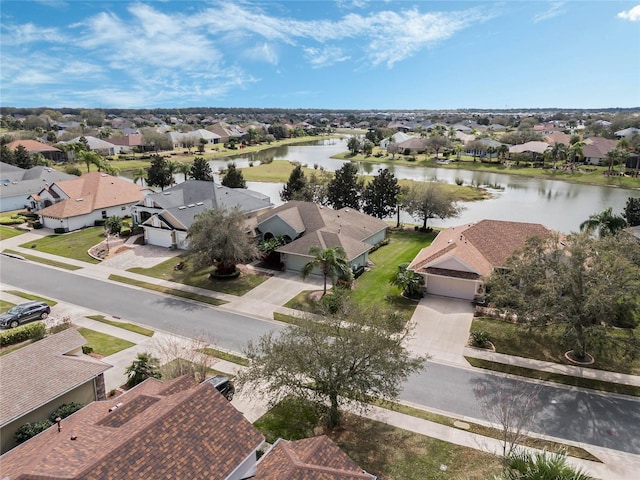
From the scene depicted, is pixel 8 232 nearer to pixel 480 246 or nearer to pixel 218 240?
pixel 218 240

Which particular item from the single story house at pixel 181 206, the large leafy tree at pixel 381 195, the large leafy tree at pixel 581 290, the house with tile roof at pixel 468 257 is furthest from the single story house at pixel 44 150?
the large leafy tree at pixel 581 290

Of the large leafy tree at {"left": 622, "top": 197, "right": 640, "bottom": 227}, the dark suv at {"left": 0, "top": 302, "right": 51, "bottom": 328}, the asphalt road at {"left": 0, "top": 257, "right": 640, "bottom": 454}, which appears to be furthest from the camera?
the large leafy tree at {"left": 622, "top": 197, "right": 640, "bottom": 227}

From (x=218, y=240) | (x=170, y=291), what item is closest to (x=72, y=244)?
(x=170, y=291)

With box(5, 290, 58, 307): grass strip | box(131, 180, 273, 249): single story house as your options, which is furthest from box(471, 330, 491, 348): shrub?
box(5, 290, 58, 307): grass strip

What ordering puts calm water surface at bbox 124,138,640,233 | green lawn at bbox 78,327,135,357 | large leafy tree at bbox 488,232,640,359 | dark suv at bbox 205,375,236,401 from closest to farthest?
dark suv at bbox 205,375,236,401
large leafy tree at bbox 488,232,640,359
green lawn at bbox 78,327,135,357
calm water surface at bbox 124,138,640,233

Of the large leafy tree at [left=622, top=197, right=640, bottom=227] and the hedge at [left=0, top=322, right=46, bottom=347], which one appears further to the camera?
the large leafy tree at [left=622, top=197, right=640, bottom=227]

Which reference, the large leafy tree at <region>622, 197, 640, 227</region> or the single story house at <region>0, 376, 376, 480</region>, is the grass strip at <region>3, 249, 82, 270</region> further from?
the large leafy tree at <region>622, 197, 640, 227</region>

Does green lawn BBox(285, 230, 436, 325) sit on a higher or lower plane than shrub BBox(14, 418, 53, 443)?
lower
